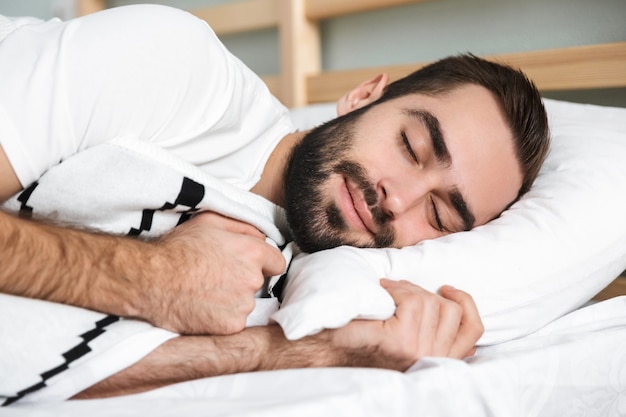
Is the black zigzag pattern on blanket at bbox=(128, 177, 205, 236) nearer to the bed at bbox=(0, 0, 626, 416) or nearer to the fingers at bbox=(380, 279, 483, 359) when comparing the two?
the bed at bbox=(0, 0, 626, 416)

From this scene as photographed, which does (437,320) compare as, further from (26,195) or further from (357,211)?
(26,195)

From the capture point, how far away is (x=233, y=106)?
960mm

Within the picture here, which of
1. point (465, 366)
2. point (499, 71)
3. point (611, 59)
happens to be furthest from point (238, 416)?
point (611, 59)

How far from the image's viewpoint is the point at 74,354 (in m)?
0.61

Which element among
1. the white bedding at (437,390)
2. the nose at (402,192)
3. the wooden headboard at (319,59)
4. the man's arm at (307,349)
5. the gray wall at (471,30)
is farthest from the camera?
the gray wall at (471,30)

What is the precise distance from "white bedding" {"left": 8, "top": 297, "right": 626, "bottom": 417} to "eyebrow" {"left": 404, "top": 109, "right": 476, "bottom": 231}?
238 millimetres

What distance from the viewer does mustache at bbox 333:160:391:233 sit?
0.92 metres

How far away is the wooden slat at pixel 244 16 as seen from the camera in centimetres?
176

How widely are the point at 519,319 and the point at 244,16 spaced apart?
1394mm

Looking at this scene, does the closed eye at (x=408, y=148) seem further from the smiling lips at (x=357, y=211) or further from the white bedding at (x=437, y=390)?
the white bedding at (x=437, y=390)

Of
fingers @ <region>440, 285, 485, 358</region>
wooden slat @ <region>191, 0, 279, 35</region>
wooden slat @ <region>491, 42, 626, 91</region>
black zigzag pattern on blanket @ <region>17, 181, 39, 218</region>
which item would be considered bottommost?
fingers @ <region>440, 285, 485, 358</region>

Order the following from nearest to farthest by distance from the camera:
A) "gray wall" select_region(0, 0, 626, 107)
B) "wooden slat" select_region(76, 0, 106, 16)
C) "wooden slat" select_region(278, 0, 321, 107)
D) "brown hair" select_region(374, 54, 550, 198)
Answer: "brown hair" select_region(374, 54, 550, 198) < "gray wall" select_region(0, 0, 626, 107) < "wooden slat" select_region(278, 0, 321, 107) < "wooden slat" select_region(76, 0, 106, 16)

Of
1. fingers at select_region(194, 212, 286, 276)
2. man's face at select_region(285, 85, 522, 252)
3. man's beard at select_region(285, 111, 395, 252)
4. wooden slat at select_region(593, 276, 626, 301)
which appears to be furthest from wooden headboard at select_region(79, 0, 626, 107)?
fingers at select_region(194, 212, 286, 276)

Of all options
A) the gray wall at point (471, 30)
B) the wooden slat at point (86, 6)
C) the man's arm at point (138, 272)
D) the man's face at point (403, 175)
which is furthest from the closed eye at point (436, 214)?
the wooden slat at point (86, 6)
